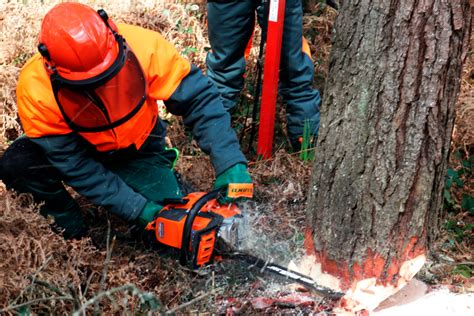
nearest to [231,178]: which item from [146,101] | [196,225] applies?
[196,225]

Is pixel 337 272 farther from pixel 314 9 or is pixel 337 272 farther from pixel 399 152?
pixel 314 9

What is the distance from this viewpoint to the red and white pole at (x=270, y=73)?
3541mm

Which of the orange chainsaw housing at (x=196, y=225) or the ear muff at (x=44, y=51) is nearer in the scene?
the ear muff at (x=44, y=51)

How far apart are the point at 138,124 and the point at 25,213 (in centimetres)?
69

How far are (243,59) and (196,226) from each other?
5.52 ft

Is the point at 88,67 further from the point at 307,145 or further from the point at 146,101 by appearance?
the point at 307,145

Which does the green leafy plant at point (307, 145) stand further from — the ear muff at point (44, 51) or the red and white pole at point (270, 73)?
the ear muff at point (44, 51)

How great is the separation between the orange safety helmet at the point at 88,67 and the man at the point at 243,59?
1181mm

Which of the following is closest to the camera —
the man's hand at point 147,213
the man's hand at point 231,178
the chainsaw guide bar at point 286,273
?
the chainsaw guide bar at point 286,273

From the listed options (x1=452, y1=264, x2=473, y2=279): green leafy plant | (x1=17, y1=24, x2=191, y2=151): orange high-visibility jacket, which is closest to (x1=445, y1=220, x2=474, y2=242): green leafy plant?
(x1=452, y1=264, x2=473, y2=279): green leafy plant

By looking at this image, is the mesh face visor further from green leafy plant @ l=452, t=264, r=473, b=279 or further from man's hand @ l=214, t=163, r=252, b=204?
green leafy plant @ l=452, t=264, r=473, b=279

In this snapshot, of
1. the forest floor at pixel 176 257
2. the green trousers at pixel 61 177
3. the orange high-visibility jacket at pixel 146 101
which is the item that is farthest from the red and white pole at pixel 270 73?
the orange high-visibility jacket at pixel 146 101

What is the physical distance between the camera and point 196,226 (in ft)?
8.93

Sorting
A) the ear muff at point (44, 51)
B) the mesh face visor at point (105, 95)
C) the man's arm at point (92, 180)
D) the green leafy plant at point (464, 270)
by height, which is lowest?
the green leafy plant at point (464, 270)
